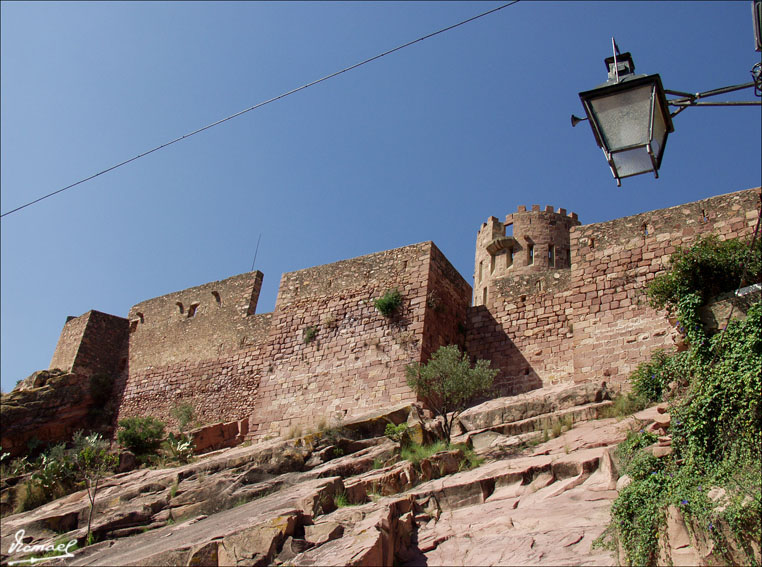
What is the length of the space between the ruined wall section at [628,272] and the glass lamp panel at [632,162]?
34.3 ft

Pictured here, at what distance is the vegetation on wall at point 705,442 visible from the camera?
7234 millimetres

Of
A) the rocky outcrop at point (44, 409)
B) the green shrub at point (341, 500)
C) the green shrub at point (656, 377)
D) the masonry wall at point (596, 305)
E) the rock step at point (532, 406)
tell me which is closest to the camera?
the green shrub at point (341, 500)

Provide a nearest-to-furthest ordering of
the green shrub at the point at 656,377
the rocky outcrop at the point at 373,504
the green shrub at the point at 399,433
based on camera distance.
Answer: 1. the rocky outcrop at the point at 373,504
2. the green shrub at the point at 656,377
3. the green shrub at the point at 399,433

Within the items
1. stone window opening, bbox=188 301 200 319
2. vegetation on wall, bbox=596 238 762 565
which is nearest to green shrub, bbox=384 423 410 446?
vegetation on wall, bbox=596 238 762 565

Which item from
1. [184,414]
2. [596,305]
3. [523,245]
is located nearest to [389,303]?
[596,305]

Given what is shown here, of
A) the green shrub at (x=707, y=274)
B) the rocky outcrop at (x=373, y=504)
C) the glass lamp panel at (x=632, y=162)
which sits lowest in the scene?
the rocky outcrop at (x=373, y=504)

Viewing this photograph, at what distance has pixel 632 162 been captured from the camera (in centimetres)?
494

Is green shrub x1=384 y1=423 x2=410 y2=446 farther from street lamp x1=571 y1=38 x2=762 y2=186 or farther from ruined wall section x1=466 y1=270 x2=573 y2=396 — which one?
street lamp x1=571 y1=38 x2=762 y2=186

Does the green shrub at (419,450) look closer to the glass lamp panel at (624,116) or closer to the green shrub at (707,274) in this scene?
the green shrub at (707,274)

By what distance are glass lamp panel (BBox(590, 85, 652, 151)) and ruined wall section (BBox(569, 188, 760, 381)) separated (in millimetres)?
10596

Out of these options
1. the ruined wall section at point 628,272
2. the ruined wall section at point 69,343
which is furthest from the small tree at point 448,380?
the ruined wall section at point 69,343

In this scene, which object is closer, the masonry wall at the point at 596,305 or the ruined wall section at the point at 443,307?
the masonry wall at the point at 596,305

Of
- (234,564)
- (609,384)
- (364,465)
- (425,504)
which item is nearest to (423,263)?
(609,384)

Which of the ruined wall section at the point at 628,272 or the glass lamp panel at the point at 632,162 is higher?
the ruined wall section at the point at 628,272
